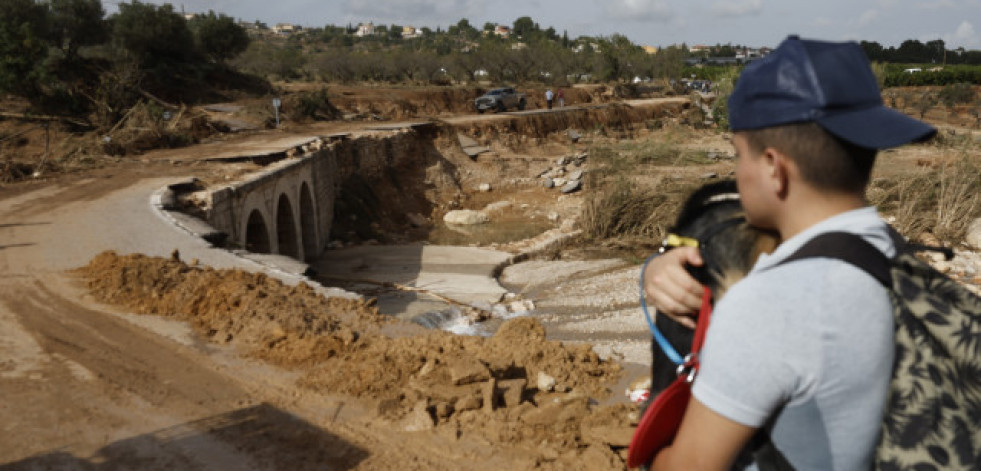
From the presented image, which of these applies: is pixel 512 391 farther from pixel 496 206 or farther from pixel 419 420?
pixel 496 206

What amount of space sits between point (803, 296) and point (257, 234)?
49.8ft

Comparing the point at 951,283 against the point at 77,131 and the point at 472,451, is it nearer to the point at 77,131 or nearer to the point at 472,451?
the point at 472,451

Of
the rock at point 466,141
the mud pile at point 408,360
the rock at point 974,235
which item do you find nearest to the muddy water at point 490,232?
the rock at point 466,141

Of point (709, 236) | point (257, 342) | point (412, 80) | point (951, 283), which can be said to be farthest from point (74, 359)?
point (412, 80)

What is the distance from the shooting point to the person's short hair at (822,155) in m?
1.38

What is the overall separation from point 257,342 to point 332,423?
1.69 m

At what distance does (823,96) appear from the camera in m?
1.35

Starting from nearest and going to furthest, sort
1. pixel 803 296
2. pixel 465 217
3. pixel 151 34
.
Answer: pixel 803 296
pixel 465 217
pixel 151 34

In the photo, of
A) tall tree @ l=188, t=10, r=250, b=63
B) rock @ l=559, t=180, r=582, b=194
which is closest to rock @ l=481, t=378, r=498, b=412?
rock @ l=559, t=180, r=582, b=194

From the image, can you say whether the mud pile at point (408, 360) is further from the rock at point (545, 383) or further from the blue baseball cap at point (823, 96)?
the blue baseball cap at point (823, 96)

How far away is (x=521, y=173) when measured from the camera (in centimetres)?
2894

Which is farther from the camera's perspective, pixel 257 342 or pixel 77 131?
pixel 77 131

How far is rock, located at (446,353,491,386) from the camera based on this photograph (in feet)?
17.0

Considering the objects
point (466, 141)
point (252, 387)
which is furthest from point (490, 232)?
point (252, 387)
